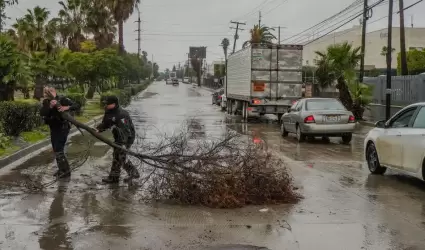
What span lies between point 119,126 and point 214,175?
2.29 meters

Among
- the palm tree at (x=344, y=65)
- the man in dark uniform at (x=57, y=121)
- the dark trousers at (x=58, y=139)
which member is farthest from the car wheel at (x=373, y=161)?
the palm tree at (x=344, y=65)

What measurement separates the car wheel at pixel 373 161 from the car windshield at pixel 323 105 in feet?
22.7

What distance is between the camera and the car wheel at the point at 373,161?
446 inches

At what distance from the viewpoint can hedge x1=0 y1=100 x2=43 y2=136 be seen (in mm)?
15334

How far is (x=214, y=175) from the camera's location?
8258mm

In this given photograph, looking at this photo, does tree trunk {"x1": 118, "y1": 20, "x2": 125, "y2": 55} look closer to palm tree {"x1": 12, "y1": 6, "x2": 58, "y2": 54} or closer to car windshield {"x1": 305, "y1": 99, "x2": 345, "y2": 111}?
palm tree {"x1": 12, "y1": 6, "x2": 58, "y2": 54}

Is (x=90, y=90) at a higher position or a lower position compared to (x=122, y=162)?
higher

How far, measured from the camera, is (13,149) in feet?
44.8

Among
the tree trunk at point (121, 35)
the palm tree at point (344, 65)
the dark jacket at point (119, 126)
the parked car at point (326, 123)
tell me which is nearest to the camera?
the dark jacket at point (119, 126)

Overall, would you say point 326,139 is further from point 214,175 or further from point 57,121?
point 214,175

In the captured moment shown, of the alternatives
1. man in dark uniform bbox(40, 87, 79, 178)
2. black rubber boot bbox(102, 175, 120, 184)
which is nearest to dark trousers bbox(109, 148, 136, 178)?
black rubber boot bbox(102, 175, 120, 184)

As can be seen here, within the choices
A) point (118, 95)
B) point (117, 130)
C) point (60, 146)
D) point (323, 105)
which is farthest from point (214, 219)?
point (118, 95)

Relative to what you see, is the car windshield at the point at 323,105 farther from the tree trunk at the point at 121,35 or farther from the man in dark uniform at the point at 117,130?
the tree trunk at the point at 121,35

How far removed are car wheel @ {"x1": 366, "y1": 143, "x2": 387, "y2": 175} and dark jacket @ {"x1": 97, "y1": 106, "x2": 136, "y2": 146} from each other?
4806 mm
